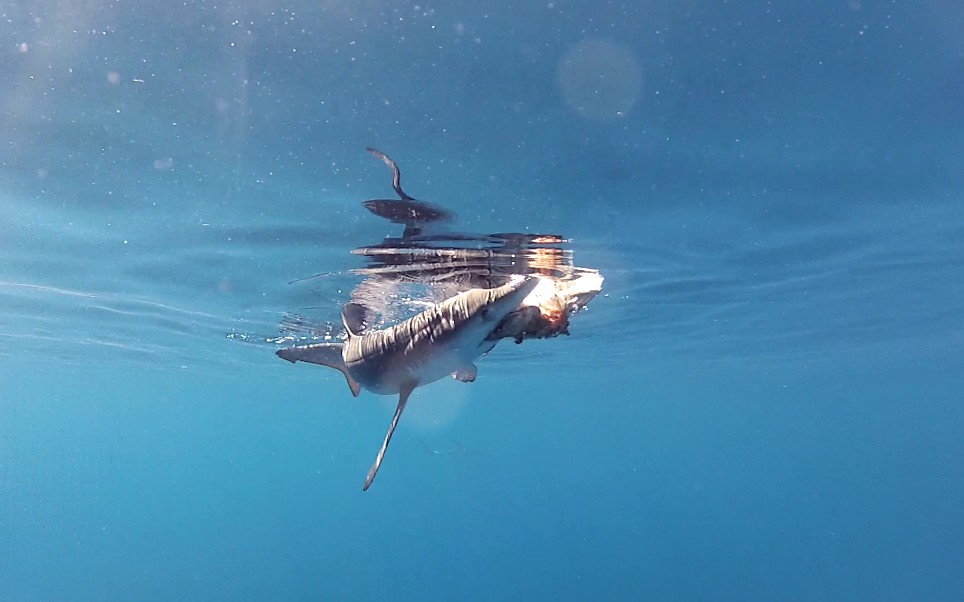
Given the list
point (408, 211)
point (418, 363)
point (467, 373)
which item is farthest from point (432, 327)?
point (408, 211)

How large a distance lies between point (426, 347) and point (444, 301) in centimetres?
281

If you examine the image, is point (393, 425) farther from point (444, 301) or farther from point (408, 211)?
point (408, 211)

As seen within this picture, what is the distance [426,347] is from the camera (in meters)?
6.68

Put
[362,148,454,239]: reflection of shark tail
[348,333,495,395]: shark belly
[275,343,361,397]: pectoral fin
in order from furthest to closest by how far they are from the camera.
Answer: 1. [362,148,454,239]: reflection of shark tail
2. [275,343,361,397]: pectoral fin
3. [348,333,495,395]: shark belly

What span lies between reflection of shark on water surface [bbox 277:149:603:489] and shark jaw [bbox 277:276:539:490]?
0.01 metres

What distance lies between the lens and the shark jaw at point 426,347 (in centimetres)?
605

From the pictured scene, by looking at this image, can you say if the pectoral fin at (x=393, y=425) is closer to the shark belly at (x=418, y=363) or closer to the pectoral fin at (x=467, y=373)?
the shark belly at (x=418, y=363)

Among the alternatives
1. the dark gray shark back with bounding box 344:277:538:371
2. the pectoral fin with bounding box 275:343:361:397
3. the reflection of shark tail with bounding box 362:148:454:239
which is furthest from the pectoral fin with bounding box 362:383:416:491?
the reflection of shark tail with bounding box 362:148:454:239

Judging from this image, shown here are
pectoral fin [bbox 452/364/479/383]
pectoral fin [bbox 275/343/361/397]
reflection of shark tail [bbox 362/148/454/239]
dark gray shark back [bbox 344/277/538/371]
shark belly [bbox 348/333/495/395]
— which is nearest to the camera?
dark gray shark back [bbox 344/277/538/371]

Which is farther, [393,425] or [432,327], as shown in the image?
[393,425]

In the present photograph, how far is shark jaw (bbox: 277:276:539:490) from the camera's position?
6051 mm

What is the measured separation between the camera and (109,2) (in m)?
6.26

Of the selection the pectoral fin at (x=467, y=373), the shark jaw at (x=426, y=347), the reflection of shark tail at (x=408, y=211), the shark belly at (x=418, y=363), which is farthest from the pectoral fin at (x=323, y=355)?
the reflection of shark tail at (x=408, y=211)

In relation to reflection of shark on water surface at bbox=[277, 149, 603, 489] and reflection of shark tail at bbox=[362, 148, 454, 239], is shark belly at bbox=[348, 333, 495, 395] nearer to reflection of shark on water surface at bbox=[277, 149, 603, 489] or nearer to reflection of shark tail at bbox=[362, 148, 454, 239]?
reflection of shark on water surface at bbox=[277, 149, 603, 489]
